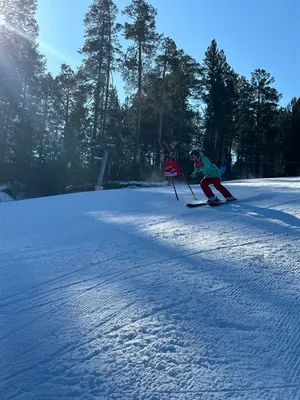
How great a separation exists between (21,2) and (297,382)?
101ft

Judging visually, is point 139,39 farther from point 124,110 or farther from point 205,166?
point 205,166

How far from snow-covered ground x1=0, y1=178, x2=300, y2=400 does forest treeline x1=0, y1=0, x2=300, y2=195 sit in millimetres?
17841

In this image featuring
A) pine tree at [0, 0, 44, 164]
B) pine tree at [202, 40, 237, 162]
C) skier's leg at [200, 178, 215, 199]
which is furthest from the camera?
pine tree at [202, 40, 237, 162]

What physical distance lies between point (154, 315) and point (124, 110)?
36949 mm

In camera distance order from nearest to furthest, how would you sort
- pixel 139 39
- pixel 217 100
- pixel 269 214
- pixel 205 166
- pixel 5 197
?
pixel 269 214, pixel 205 166, pixel 5 197, pixel 139 39, pixel 217 100

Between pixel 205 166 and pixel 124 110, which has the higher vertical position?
pixel 124 110

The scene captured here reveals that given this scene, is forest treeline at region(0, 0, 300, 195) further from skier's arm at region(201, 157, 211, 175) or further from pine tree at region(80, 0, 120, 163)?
skier's arm at region(201, 157, 211, 175)

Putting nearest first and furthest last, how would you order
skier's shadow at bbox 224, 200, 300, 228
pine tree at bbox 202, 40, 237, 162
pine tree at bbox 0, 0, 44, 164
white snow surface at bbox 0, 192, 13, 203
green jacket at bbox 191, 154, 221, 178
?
skier's shadow at bbox 224, 200, 300, 228 < green jacket at bbox 191, 154, 221, 178 < white snow surface at bbox 0, 192, 13, 203 < pine tree at bbox 0, 0, 44, 164 < pine tree at bbox 202, 40, 237, 162

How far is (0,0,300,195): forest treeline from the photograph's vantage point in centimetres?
2905

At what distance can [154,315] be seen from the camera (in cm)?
326

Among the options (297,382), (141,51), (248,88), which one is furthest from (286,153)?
(297,382)

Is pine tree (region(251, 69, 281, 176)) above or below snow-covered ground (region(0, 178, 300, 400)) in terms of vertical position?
above

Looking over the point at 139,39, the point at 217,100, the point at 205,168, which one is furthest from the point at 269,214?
the point at 217,100

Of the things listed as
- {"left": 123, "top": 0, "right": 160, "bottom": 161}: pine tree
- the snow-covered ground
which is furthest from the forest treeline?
the snow-covered ground
